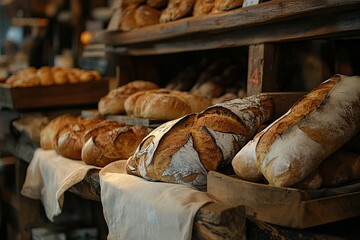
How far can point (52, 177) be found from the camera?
7.47 ft

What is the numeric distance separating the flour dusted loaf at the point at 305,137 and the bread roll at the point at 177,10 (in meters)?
1.16

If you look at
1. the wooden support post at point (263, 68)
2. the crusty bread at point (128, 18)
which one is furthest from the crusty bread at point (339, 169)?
the crusty bread at point (128, 18)

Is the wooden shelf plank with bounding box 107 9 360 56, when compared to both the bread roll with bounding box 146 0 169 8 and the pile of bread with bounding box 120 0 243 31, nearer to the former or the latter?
the pile of bread with bounding box 120 0 243 31

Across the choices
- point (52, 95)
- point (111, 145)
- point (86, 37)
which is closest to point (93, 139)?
point (111, 145)

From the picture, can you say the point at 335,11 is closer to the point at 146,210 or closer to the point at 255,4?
the point at 255,4

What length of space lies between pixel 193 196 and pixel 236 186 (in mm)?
138

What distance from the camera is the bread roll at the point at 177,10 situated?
8.27 feet

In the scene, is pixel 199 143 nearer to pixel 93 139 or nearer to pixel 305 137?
pixel 305 137

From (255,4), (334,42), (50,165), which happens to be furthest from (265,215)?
(334,42)

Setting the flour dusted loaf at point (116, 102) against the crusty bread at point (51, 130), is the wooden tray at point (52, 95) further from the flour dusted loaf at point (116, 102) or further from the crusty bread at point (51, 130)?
the flour dusted loaf at point (116, 102)

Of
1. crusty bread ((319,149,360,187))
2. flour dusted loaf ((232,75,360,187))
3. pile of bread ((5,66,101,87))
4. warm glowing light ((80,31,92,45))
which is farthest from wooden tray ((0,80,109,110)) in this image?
warm glowing light ((80,31,92,45))

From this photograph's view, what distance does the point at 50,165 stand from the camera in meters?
2.33

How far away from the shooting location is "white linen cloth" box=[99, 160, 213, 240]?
1.36 meters

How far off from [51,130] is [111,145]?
27.1 inches
